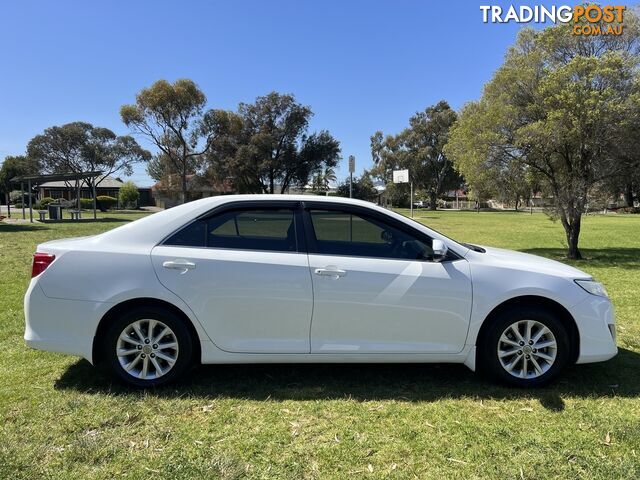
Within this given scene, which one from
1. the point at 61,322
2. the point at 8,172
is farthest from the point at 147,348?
the point at 8,172

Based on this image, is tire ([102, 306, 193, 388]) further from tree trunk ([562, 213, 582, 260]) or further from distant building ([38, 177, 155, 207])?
distant building ([38, 177, 155, 207])

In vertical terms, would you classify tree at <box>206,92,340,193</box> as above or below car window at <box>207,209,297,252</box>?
above

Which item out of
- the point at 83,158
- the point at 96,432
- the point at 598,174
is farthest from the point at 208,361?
the point at 83,158

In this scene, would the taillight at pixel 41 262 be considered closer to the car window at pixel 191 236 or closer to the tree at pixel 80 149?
the car window at pixel 191 236

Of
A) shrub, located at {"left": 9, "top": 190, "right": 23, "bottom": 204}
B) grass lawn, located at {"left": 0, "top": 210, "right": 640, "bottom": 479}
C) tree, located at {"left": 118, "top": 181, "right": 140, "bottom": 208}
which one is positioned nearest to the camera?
grass lawn, located at {"left": 0, "top": 210, "right": 640, "bottom": 479}

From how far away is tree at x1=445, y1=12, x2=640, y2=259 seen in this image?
11359mm

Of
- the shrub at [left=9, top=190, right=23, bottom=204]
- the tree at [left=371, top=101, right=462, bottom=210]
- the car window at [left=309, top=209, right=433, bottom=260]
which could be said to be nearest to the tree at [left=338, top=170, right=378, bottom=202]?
the tree at [left=371, top=101, right=462, bottom=210]

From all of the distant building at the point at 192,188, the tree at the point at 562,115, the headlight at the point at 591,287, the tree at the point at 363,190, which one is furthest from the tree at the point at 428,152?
the headlight at the point at 591,287

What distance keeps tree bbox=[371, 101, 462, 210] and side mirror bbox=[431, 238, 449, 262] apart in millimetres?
63410

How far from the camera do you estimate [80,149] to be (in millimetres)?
43719

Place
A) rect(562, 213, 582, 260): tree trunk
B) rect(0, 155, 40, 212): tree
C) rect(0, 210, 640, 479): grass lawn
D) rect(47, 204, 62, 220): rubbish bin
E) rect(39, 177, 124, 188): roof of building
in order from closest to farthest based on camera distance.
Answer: rect(0, 210, 640, 479): grass lawn
rect(562, 213, 582, 260): tree trunk
rect(47, 204, 62, 220): rubbish bin
rect(39, 177, 124, 188): roof of building
rect(0, 155, 40, 212): tree

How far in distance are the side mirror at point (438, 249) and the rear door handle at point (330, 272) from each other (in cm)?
76

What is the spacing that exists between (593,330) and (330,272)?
7.43ft

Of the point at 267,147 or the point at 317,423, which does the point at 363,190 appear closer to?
the point at 267,147
